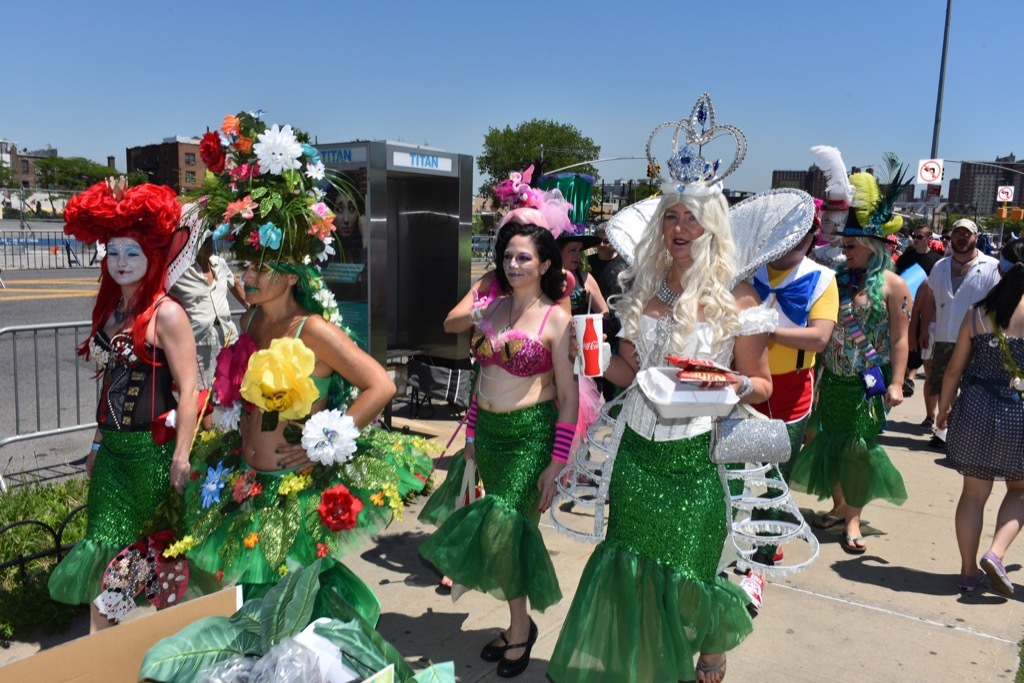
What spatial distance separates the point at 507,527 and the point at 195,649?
1906 millimetres

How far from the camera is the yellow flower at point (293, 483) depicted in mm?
2725

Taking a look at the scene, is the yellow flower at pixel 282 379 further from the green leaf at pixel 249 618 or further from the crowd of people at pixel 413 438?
the green leaf at pixel 249 618

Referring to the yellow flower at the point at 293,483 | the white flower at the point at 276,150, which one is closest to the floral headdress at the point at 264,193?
the white flower at the point at 276,150

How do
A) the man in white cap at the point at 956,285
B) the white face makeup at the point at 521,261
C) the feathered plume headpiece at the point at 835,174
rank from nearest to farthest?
the white face makeup at the point at 521,261
the feathered plume headpiece at the point at 835,174
the man in white cap at the point at 956,285

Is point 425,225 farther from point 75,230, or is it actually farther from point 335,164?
point 75,230

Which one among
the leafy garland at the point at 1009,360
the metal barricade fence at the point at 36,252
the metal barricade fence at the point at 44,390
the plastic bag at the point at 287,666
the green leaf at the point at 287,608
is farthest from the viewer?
the metal barricade fence at the point at 36,252

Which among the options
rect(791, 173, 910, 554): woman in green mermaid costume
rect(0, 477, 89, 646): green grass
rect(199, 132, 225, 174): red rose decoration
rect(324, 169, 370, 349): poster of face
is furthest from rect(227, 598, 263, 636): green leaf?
rect(324, 169, 370, 349): poster of face

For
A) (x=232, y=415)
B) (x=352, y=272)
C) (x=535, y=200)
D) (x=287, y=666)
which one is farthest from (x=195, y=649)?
(x=352, y=272)

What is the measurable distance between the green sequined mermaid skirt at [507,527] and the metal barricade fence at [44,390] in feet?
11.1

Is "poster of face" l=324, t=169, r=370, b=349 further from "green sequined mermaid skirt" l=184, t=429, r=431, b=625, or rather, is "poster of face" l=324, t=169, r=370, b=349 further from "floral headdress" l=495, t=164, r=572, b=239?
"green sequined mermaid skirt" l=184, t=429, r=431, b=625

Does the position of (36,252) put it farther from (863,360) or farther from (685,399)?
(685,399)

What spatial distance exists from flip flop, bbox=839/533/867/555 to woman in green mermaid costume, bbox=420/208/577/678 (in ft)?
7.93

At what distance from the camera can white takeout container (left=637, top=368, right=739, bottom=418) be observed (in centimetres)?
256

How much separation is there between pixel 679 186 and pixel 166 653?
2201mm
